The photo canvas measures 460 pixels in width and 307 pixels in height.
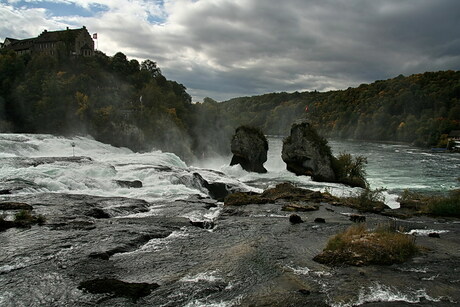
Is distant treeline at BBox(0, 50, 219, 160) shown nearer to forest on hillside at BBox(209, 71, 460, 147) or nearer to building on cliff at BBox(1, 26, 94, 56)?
building on cliff at BBox(1, 26, 94, 56)

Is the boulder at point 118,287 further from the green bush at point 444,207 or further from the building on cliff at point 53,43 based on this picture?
the building on cliff at point 53,43

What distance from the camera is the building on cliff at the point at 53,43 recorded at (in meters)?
92.9

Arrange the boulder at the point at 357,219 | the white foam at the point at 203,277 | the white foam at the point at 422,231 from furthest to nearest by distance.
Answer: the boulder at the point at 357,219 < the white foam at the point at 422,231 < the white foam at the point at 203,277

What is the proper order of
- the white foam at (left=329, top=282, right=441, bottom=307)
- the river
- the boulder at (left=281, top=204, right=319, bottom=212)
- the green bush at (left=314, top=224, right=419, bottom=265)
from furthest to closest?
1. the boulder at (left=281, top=204, right=319, bottom=212)
2. the green bush at (left=314, top=224, right=419, bottom=265)
3. the river
4. the white foam at (left=329, top=282, right=441, bottom=307)

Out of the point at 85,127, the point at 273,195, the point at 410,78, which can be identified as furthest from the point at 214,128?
the point at 410,78

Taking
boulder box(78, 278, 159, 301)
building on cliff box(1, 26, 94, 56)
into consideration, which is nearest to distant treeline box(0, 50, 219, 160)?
building on cliff box(1, 26, 94, 56)

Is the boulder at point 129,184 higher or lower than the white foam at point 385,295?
lower

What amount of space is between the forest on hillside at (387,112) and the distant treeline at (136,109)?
424 mm

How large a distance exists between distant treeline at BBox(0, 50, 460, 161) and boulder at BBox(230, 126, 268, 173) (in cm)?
2152

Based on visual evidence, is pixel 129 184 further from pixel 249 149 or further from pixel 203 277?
pixel 249 149

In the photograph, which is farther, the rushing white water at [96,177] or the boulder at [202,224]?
the rushing white water at [96,177]

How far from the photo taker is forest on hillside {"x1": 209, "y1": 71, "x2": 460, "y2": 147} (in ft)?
380

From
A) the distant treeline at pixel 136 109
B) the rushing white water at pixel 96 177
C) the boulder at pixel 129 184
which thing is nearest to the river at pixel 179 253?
the rushing white water at pixel 96 177

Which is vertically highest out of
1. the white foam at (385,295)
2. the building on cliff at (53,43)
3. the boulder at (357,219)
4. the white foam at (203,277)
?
the building on cliff at (53,43)
